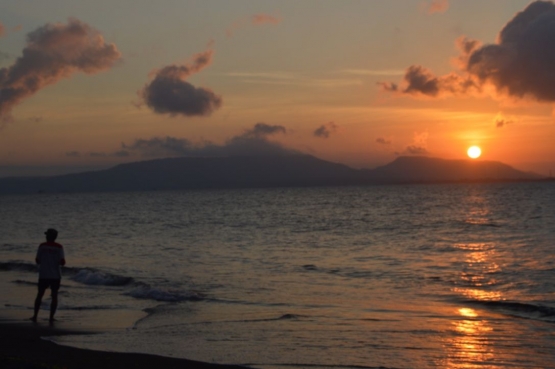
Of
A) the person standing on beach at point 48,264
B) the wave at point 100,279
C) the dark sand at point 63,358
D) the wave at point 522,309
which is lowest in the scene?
the wave at point 522,309

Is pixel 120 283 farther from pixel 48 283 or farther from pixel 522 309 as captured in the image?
pixel 522 309

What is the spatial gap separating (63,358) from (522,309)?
37.3ft

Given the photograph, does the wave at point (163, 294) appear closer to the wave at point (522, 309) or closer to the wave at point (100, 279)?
the wave at point (100, 279)

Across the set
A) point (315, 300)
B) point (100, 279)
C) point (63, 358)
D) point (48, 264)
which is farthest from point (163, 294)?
point (63, 358)

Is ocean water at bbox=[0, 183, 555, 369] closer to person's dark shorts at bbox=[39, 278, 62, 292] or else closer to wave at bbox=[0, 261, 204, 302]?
wave at bbox=[0, 261, 204, 302]

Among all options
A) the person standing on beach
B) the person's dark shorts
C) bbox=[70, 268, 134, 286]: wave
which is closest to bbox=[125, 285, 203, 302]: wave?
bbox=[70, 268, 134, 286]: wave

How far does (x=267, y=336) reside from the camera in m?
12.9

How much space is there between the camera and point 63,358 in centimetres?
1051

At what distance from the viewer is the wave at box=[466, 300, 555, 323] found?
15805mm

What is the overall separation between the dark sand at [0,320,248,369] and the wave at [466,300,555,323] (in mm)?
8553

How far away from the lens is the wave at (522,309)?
15805mm

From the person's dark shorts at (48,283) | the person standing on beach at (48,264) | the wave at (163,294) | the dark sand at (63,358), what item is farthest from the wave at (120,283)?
the dark sand at (63,358)

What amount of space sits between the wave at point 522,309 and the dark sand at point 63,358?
337 inches

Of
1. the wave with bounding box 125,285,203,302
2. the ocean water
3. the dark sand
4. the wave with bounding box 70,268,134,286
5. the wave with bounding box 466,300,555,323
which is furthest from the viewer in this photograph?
the wave with bounding box 70,268,134,286
